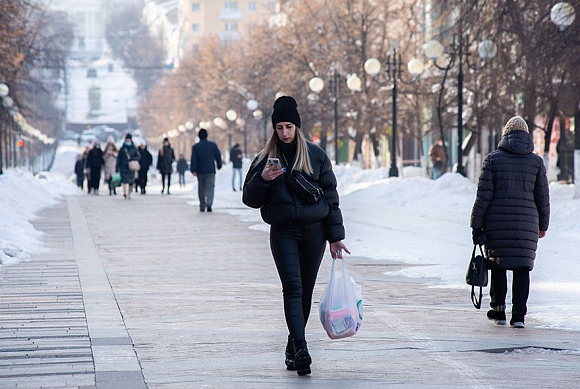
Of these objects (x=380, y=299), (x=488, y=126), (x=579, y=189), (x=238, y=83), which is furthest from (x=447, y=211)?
(x=238, y=83)

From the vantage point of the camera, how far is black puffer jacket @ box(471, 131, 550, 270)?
10.2m

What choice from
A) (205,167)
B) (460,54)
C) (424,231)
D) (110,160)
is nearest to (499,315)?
(424,231)

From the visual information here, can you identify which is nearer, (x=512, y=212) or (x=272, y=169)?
(x=272, y=169)

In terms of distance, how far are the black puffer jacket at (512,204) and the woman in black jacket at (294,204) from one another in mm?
2264

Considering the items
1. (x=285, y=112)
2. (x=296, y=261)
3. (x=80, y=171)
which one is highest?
(x=285, y=112)

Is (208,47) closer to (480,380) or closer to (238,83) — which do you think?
(238,83)

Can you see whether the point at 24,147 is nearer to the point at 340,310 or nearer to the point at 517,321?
the point at 517,321

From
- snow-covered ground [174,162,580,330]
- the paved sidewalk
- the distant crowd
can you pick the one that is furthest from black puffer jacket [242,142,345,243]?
the distant crowd

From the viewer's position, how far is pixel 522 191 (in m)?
10.2

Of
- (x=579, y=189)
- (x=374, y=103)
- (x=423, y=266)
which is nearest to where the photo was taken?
(x=423, y=266)

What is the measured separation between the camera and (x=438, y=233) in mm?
20609

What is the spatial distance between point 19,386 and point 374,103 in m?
48.4

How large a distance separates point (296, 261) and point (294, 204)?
0.33 metres

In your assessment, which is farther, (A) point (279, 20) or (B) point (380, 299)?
(A) point (279, 20)
